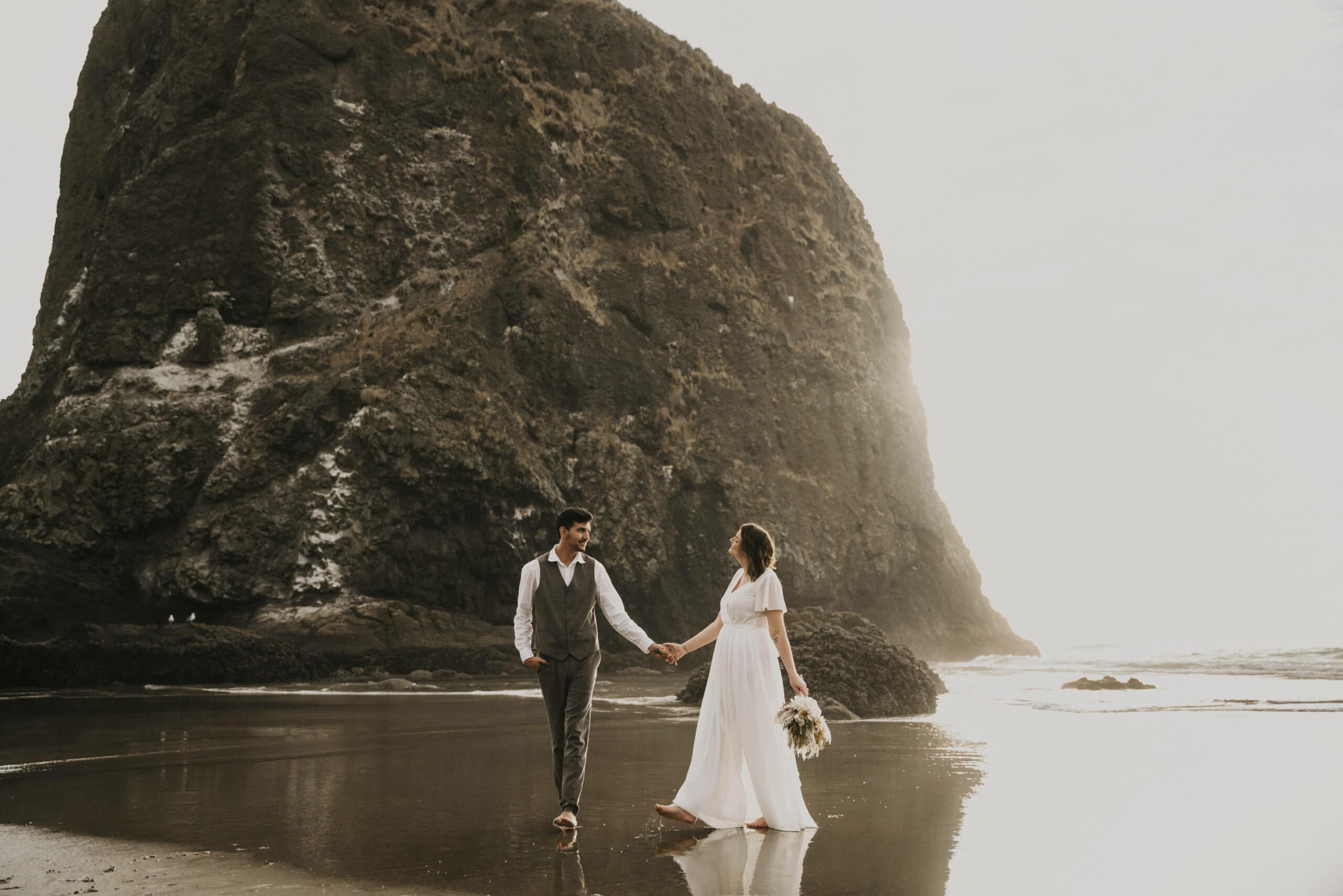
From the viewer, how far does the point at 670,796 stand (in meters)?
8.39

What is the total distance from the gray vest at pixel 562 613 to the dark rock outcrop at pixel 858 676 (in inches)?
301

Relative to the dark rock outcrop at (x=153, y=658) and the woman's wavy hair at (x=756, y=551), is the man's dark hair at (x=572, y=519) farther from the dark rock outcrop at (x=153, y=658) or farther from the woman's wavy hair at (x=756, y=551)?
the dark rock outcrop at (x=153, y=658)

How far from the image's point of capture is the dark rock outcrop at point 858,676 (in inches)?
595

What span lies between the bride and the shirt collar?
32.6 inches

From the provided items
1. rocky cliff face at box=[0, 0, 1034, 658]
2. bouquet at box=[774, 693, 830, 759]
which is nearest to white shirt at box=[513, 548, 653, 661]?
bouquet at box=[774, 693, 830, 759]

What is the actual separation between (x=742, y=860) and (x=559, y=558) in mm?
2373

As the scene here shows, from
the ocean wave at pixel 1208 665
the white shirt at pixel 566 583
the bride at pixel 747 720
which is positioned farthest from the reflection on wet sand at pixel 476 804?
the ocean wave at pixel 1208 665

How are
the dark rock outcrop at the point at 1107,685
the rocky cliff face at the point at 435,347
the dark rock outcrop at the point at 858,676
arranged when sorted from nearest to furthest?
the dark rock outcrop at the point at 858,676 → the dark rock outcrop at the point at 1107,685 → the rocky cliff face at the point at 435,347

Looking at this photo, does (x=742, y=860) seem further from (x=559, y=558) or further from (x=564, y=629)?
(x=559, y=558)

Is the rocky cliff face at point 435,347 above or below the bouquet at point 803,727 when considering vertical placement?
above

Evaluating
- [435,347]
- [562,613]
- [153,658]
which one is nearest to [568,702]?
[562,613]

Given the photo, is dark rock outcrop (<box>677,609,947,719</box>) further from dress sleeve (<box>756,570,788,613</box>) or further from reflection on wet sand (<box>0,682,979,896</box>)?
dress sleeve (<box>756,570,788,613</box>)

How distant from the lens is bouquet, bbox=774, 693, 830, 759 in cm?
716

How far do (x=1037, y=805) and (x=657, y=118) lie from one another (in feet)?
151
